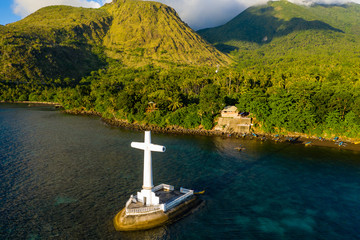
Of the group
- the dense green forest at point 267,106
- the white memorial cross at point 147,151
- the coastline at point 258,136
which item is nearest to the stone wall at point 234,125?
the coastline at point 258,136

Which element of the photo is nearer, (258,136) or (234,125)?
(258,136)

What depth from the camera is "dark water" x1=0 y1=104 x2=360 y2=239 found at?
2652 cm

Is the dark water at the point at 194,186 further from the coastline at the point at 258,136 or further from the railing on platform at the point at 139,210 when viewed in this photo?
the coastline at the point at 258,136

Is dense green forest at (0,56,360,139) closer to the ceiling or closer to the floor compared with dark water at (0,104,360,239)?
closer to the ceiling

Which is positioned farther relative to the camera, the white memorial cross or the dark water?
the dark water

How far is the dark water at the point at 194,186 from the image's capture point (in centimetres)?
2652

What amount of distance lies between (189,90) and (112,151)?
73117mm

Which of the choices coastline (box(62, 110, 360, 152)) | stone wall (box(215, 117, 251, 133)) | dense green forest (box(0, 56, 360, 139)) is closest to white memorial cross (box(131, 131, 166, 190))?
coastline (box(62, 110, 360, 152))

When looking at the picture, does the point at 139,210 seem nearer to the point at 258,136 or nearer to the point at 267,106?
the point at 258,136

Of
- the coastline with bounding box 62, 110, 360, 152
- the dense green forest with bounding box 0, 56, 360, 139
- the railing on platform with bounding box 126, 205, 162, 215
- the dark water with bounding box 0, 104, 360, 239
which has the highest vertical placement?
the dense green forest with bounding box 0, 56, 360, 139

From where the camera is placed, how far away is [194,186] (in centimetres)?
3647

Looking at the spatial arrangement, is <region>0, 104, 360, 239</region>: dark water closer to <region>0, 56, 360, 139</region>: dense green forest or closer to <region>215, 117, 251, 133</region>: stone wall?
<region>215, 117, 251, 133</region>: stone wall

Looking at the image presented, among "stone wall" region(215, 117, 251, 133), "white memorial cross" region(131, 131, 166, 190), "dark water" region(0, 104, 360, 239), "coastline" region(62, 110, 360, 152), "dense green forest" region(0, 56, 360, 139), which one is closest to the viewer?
"white memorial cross" region(131, 131, 166, 190)

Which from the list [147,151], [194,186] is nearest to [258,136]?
[194,186]
